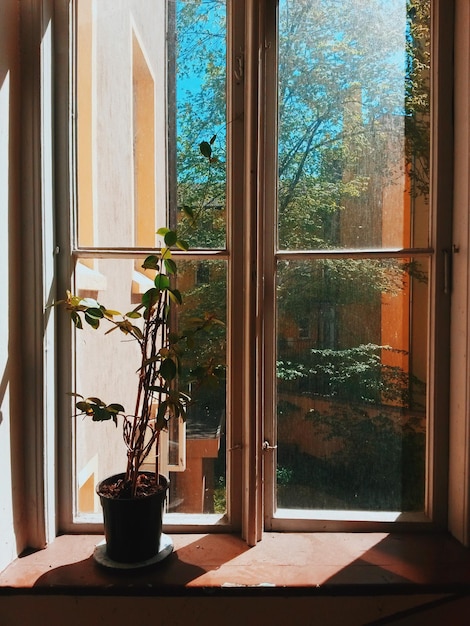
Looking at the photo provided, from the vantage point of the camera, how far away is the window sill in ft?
3.63

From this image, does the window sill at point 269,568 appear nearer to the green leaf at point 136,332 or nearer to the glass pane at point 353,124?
the green leaf at point 136,332

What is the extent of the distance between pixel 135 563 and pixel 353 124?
1.27m

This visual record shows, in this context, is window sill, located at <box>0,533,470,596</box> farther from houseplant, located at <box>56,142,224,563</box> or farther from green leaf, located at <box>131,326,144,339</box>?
green leaf, located at <box>131,326,144,339</box>

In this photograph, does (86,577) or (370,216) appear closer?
(86,577)

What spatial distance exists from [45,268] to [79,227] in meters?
0.17

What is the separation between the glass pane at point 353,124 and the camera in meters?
1.32

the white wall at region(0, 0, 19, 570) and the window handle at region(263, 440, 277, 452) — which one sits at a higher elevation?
the white wall at region(0, 0, 19, 570)

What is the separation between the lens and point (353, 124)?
1338 mm

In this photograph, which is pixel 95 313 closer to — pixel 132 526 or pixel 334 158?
pixel 132 526

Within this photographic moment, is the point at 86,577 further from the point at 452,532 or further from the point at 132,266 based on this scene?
the point at 452,532

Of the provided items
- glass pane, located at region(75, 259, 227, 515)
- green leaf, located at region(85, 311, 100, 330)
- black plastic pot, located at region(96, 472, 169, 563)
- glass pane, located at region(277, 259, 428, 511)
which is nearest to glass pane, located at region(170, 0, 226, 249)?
glass pane, located at region(75, 259, 227, 515)

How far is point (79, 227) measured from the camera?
134 cm

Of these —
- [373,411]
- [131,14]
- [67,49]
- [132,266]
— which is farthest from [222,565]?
[131,14]

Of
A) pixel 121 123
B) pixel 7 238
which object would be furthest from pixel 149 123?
pixel 7 238
